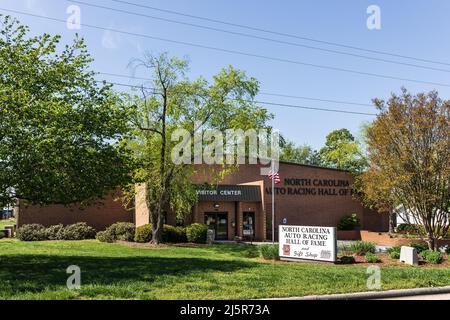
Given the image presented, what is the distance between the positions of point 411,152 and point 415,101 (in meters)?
2.63

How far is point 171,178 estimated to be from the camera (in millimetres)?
30062

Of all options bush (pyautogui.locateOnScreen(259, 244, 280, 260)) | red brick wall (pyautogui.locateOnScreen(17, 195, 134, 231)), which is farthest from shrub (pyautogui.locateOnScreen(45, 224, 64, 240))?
bush (pyautogui.locateOnScreen(259, 244, 280, 260))

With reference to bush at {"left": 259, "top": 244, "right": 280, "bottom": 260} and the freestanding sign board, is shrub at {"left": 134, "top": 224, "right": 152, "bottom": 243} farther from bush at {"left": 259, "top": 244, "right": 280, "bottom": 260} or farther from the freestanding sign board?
the freestanding sign board

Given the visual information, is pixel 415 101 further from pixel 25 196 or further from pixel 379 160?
pixel 25 196

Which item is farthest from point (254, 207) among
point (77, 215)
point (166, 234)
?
point (77, 215)

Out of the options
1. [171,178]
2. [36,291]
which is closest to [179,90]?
[171,178]

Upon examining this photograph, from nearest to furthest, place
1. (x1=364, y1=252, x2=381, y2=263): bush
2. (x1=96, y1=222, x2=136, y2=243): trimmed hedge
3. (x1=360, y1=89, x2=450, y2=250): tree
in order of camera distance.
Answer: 1. (x1=364, y1=252, x2=381, y2=263): bush
2. (x1=360, y1=89, x2=450, y2=250): tree
3. (x1=96, y1=222, x2=136, y2=243): trimmed hedge

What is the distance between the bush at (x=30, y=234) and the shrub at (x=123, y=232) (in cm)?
585

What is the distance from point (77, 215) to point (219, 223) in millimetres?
12275

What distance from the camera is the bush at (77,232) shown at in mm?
34781

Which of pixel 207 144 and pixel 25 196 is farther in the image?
pixel 207 144

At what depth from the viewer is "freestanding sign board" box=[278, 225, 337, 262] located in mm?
18672

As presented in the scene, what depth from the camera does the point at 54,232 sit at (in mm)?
35250
